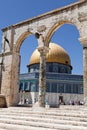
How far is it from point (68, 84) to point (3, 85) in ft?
71.2

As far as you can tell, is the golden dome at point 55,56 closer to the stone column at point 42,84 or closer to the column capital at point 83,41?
the stone column at point 42,84

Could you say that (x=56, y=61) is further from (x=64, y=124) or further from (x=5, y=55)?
(x=64, y=124)

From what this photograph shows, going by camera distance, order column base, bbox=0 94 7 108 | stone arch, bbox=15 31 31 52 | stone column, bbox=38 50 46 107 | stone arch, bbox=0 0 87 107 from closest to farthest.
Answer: stone arch, bbox=0 0 87 107 → stone column, bbox=38 50 46 107 → column base, bbox=0 94 7 108 → stone arch, bbox=15 31 31 52

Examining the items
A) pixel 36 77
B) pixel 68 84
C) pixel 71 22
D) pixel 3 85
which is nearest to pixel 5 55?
pixel 3 85

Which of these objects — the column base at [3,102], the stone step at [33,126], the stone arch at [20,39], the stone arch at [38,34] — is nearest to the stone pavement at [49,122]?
the stone step at [33,126]

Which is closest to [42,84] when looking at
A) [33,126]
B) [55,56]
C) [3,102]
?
[3,102]

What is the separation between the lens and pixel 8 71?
14875mm

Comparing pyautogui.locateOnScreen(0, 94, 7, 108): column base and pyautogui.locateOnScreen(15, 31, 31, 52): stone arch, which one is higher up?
pyautogui.locateOnScreen(15, 31, 31, 52): stone arch

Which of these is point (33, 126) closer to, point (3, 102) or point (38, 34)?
point (3, 102)

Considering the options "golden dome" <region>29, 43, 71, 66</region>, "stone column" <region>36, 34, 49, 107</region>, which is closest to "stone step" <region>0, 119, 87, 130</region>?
"stone column" <region>36, 34, 49, 107</region>

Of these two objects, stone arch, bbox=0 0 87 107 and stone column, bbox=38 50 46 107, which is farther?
stone column, bbox=38 50 46 107

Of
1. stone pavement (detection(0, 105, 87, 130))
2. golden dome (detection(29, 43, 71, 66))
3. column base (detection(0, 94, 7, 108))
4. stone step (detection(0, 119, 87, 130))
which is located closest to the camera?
stone step (detection(0, 119, 87, 130))

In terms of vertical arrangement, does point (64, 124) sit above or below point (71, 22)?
below

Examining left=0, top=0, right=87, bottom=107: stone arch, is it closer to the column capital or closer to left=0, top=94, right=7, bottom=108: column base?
the column capital
